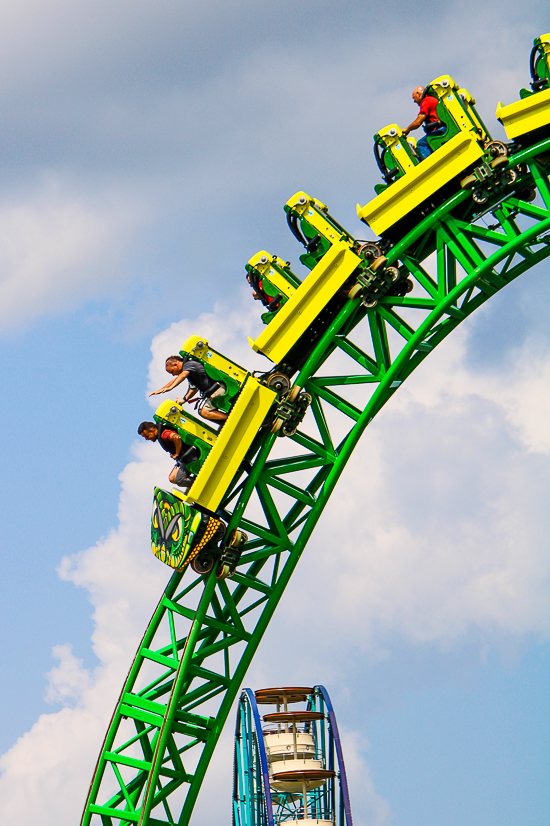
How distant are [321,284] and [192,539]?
442 cm

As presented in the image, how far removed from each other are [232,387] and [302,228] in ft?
9.25

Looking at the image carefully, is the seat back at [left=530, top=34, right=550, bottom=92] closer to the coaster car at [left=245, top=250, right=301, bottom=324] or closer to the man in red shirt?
the man in red shirt

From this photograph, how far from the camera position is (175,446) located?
50.6ft

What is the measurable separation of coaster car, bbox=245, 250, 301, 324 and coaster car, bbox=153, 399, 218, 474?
2031 mm

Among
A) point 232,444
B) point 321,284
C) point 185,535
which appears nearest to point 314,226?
point 321,284

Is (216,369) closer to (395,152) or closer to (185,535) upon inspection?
(185,535)

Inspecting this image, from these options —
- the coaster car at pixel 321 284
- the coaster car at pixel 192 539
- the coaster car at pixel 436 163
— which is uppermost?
the coaster car at pixel 436 163

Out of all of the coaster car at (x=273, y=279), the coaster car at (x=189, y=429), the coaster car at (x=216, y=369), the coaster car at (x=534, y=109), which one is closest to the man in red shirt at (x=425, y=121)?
the coaster car at (x=534, y=109)

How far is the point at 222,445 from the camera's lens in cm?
1503

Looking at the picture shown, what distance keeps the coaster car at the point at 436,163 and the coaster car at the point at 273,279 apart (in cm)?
152

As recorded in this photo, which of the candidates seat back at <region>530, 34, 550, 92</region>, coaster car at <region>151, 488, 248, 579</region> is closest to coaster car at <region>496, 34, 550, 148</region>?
seat back at <region>530, 34, 550, 92</region>

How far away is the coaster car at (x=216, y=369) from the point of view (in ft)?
50.3

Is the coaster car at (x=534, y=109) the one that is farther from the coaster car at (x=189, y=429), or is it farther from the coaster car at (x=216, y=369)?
the coaster car at (x=189, y=429)

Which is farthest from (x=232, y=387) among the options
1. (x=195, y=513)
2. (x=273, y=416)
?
(x=195, y=513)
